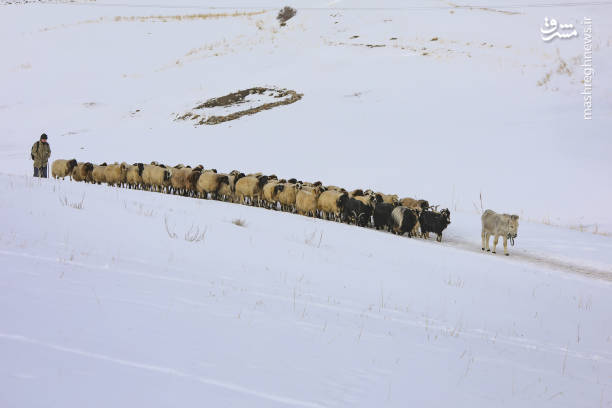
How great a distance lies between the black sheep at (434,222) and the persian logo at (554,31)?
26074 millimetres

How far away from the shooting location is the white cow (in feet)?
37.6

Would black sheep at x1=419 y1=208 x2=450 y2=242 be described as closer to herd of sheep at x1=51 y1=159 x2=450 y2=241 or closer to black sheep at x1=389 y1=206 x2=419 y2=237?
herd of sheep at x1=51 y1=159 x2=450 y2=241

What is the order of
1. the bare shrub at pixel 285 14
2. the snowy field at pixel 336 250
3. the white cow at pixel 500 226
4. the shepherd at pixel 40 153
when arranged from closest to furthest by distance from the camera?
1. the snowy field at pixel 336 250
2. the white cow at pixel 500 226
3. the shepherd at pixel 40 153
4. the bare shrub at pixel 285 14

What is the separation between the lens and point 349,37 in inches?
1447

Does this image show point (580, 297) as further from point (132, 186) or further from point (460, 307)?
point (132, 186)

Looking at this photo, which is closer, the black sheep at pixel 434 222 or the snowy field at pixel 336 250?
the snowy field at pixel 336 250

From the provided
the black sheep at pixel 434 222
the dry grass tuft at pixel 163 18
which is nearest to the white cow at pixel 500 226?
the black sheep at pixel 434 222

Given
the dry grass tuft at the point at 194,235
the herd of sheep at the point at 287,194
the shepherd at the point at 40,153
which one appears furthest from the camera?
the shepherd at the point at 40,153

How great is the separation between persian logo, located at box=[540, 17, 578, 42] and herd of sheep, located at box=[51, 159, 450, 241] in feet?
82.8

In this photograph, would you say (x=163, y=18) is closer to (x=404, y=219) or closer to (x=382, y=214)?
(x=382, y=214)

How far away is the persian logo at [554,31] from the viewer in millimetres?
33062

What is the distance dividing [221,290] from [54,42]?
2064 inches

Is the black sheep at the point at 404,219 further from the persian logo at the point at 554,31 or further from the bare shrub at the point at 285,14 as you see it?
the bare shrub at the point at 285,14

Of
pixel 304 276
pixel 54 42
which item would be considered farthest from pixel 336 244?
pixel 54 42
